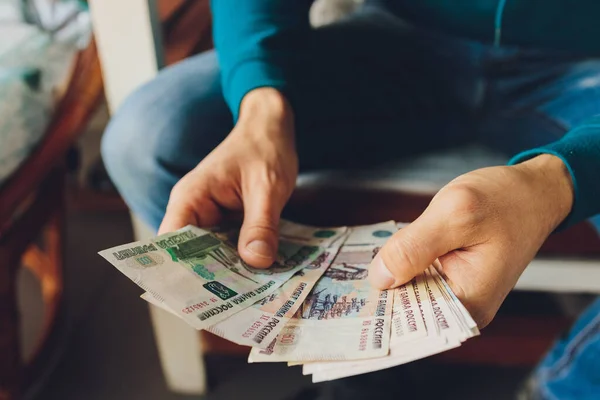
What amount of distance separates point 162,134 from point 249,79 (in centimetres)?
12

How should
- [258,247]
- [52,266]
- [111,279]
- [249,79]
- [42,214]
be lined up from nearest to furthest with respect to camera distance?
[258,247]
[249,79]
[42,214]
[52,266]
[111,279]

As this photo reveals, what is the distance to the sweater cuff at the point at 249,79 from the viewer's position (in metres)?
0.63

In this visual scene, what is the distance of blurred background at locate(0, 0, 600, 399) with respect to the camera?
72 centimetres

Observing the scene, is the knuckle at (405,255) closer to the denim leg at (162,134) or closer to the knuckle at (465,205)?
the knuckle at (465,205)

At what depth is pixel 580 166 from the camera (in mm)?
490

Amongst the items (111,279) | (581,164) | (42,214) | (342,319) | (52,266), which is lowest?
(111,279)

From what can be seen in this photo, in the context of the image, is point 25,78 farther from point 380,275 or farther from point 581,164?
point 581,164

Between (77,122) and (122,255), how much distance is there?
536 millimetres

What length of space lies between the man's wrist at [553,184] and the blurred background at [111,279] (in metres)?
0.18

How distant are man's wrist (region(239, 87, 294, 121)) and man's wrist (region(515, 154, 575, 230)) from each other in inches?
10.6

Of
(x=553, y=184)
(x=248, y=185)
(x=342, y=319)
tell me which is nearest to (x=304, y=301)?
(x=342, y=319)

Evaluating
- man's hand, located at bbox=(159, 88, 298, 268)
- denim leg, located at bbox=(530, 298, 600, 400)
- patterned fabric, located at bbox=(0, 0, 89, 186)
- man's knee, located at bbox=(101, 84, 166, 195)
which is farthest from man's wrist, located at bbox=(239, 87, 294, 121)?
denim leg, located at bbox=(530, 298, 600, 400)

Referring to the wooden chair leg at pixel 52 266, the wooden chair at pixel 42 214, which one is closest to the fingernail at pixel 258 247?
the wooden chair at pixel 42 214

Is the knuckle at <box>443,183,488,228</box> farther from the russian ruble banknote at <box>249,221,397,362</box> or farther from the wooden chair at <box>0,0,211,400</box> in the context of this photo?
the wooden chair at <box>0,0,211,400</box>
